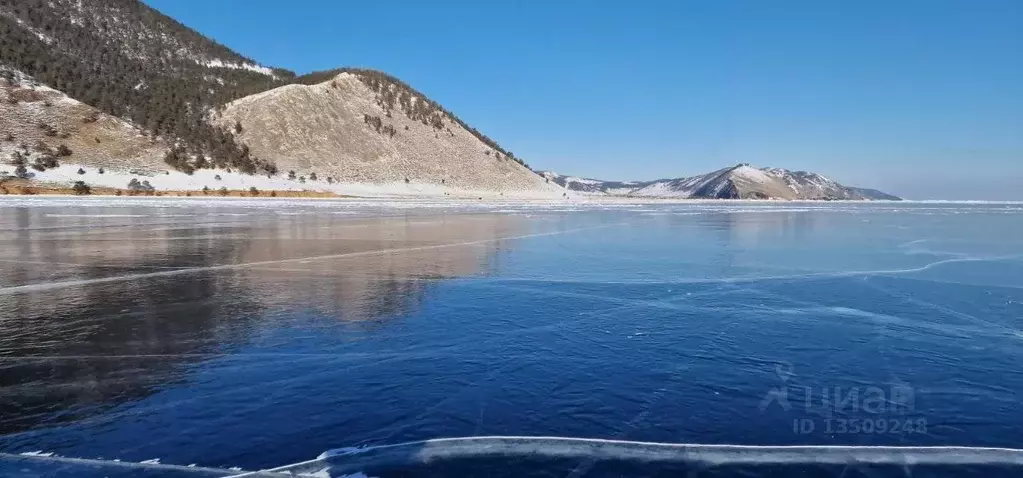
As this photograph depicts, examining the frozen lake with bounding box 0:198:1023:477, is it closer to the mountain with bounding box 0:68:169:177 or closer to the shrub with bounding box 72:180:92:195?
the shrub with bounding box 72:180:92:195

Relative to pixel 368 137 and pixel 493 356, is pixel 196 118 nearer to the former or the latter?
pixel 368 137

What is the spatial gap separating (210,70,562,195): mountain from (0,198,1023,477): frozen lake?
4721cm

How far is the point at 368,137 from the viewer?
61.9m

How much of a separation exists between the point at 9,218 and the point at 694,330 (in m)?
24.3

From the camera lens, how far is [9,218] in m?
20.6

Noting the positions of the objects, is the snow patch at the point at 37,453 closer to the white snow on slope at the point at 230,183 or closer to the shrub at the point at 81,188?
the shrub at the point at 81,188

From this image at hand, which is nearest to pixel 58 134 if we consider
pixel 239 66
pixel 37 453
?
pixel 239 66

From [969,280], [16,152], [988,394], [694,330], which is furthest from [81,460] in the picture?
[16,152]

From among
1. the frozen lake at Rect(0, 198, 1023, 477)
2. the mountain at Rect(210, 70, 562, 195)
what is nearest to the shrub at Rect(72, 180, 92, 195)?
the mountain at Rect(210, 70, 562, 195)

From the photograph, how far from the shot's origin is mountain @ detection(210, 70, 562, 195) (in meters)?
56.2

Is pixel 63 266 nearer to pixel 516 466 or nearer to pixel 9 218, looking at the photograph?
pixel 516 466

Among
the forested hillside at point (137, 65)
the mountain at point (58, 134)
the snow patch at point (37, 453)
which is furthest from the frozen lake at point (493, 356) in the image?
the forested hillside at point (137, 65)

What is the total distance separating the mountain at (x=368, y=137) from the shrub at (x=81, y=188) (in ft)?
53.8

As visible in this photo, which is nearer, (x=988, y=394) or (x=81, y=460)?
(x=81, y=460)
